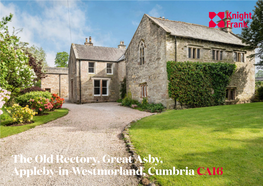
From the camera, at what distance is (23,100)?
12.3 metres

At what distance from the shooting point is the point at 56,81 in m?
33.2

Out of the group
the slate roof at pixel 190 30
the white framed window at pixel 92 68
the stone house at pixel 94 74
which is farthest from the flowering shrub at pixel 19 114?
the white framed window at pixel 92 68

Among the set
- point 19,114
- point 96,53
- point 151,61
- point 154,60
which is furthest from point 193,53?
point 96,53

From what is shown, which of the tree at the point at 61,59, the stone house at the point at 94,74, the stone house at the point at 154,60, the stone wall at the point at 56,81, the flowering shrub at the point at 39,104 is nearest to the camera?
the flowering shrub at the point at 39,104

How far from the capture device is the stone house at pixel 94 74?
2356 cm

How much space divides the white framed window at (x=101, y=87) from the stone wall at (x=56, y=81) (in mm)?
12467

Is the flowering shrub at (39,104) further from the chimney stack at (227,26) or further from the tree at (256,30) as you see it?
the chimney stack at (227,26)

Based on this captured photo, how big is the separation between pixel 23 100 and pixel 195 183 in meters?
13.0

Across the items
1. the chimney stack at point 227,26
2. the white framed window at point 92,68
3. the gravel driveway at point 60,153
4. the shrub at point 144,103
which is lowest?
the gravel driveway at point 60,153

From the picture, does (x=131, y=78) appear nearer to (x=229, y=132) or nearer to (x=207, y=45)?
(x=207, y=45)

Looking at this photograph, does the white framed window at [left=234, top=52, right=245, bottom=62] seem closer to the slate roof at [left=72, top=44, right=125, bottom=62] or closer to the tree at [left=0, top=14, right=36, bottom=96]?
the slate roof at [left=72, top=44, right=125, bottom=62]

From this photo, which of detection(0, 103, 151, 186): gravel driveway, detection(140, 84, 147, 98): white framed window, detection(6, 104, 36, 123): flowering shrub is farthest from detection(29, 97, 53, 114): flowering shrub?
detection(140, 84, 147, 98): white framed window

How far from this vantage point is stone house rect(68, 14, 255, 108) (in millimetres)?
14891

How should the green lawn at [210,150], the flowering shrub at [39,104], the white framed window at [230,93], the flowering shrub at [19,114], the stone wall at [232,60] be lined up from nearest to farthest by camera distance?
1. the green lawn at [210,150]
2. the flowering shrub at [19,114]
3. the flowering shrub at [39,104]
4. the stone wall at [232,60]
5. the white framed window at [230,93]
